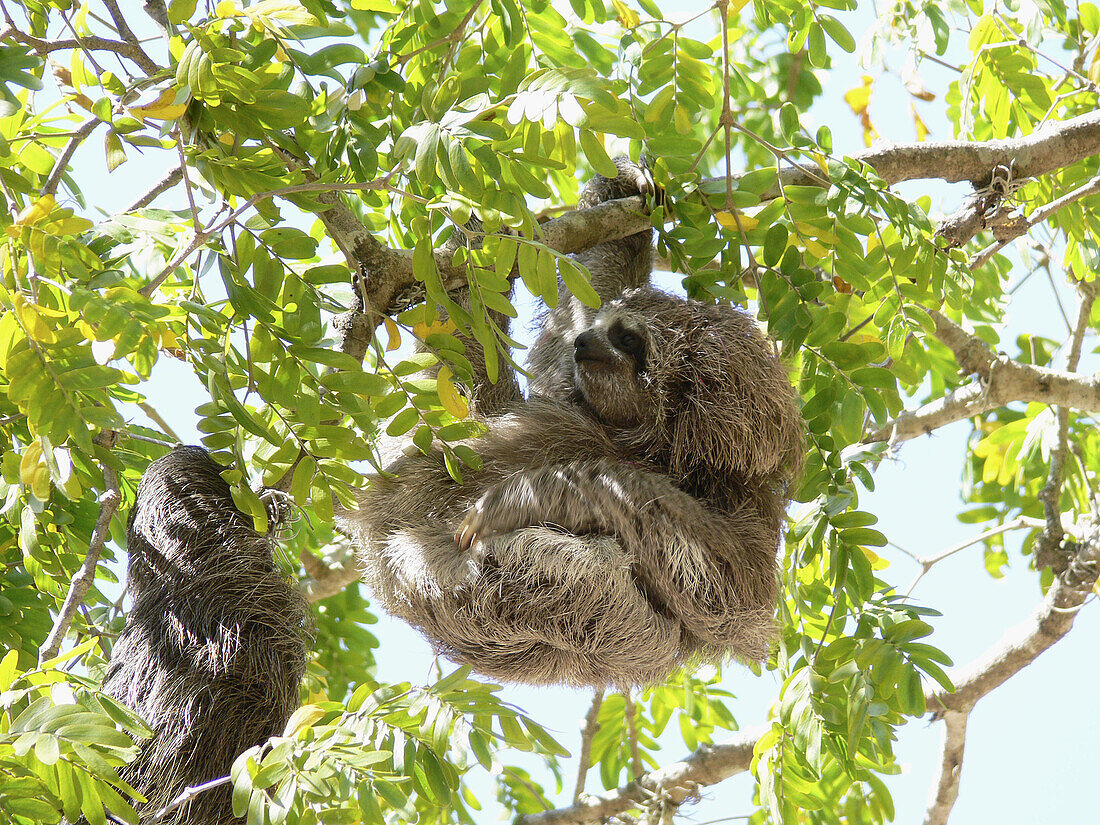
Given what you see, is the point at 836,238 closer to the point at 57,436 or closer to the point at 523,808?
the point at 57,436

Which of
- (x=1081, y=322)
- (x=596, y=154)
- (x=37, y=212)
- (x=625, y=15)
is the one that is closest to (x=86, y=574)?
(x=37, y=212)

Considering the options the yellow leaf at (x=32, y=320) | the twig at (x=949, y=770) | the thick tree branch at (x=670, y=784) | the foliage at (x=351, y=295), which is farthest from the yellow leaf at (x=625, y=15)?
the twig at (x=949, y=770)

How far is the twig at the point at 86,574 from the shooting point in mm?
1854

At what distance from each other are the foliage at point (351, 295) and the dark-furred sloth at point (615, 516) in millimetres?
118

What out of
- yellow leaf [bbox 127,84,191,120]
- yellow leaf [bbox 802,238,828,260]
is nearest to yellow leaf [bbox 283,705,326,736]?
yellow leaf [bbox 127,84,191,120]

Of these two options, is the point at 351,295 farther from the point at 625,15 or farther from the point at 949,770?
the point at 949,770

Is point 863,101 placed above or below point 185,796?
above

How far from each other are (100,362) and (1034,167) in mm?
2400

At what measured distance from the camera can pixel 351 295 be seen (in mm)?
2168

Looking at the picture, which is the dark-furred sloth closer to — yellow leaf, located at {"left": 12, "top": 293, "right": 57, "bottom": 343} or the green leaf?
the green leaf

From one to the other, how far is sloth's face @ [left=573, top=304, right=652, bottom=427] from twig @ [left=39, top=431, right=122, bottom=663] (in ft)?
3.32

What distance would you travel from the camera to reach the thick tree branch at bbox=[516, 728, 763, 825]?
11.0 ft

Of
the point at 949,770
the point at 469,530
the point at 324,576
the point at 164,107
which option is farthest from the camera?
the point at 324,576

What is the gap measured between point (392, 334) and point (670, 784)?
2110mm
